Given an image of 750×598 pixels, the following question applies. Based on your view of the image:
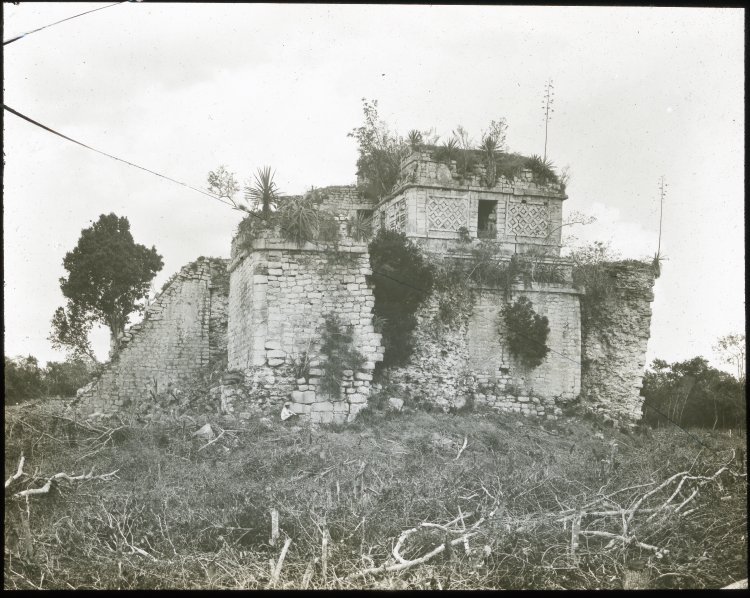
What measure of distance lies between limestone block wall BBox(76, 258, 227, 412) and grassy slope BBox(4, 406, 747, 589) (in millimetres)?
3803

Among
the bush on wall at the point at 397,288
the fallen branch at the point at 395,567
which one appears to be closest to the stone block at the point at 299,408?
the bush on wall at the point at 397,288

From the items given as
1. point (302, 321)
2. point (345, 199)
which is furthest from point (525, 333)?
point (345, 199)

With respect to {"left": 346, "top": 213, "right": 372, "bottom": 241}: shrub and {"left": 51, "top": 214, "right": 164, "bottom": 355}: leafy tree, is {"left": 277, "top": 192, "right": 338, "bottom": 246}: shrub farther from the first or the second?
{"left": 51, "top": 214, "right": 164, "bottom": 355}: leafy tree

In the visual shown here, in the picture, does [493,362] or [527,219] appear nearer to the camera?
[493,362]

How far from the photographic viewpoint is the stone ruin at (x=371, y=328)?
12219 millimetres

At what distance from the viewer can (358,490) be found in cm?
911

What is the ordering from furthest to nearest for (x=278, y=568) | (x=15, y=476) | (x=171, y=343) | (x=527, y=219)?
(x=527, y=219)
(x=171, y=343)
(x=15, y=476)
(x=278, y=568)

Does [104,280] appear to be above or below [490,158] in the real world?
below

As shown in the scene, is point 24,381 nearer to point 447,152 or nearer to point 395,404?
point 395,404

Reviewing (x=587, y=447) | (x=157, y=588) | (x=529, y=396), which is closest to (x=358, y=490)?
(x=157, y=588)

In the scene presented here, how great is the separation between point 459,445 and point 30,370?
7576 millimetres

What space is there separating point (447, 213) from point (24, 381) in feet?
31.5

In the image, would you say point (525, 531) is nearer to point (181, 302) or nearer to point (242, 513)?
point (242, 513)

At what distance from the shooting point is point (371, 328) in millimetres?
12578
